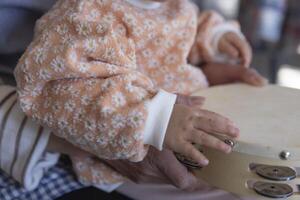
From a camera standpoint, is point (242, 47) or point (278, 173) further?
point (242, 47)

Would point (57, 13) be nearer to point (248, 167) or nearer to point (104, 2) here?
point (104, 2)

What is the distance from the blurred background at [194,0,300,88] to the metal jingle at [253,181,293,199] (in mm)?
1461

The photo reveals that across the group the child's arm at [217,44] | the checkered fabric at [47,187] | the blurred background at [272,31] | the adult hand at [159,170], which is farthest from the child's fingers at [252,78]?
the blurred background at [272,31]

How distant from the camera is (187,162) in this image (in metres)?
0.63

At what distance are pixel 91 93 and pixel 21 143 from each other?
19 cm

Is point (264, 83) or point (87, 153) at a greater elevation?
point (264, 83)

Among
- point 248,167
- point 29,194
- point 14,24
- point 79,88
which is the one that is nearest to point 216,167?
point 248,167

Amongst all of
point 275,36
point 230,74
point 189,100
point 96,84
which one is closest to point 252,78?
point 230,74

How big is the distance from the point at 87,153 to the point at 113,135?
16 centimetres

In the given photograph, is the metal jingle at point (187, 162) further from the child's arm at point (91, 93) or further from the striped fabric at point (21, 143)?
the striped fabric at point (21, 143)

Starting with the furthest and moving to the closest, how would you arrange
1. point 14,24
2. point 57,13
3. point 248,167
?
1. point 14,24
2. point 57,13
3. point 248,167

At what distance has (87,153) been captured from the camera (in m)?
0.74

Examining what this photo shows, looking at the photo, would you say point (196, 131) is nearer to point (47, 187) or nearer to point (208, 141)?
point (208, 141)

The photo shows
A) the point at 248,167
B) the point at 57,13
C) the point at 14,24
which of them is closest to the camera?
the point at 248,167
